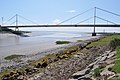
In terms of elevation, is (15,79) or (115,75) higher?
(115,75)

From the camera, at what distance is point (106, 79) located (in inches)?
425

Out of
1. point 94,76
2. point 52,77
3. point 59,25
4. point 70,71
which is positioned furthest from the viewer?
point 59,25

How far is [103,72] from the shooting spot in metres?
11.9

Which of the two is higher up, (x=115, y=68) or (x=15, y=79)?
(x=115, y=68)

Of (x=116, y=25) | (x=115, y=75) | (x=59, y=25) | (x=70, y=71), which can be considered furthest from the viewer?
(x=59, y=25)

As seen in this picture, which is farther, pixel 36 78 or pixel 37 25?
pixel 37 25

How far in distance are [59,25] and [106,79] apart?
120m

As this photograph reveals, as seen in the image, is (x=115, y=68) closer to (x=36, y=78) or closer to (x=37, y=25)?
(x=36, y=78)

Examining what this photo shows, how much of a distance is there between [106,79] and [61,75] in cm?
511

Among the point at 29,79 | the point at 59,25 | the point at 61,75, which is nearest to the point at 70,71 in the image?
the point at 61,75

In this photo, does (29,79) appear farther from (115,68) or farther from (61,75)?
(115,68)

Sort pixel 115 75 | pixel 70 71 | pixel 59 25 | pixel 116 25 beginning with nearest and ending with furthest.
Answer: pixel 115 75 < pixel 70 71 < pixel 116 25 < pixel 59 25

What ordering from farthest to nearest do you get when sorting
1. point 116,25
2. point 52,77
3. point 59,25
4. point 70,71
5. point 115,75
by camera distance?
point 59,25 → point 116,25 → point 70,71 → point 52,77 → point 115,75

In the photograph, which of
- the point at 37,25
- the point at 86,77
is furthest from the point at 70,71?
the point at 37,25
